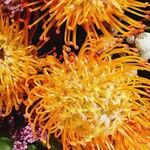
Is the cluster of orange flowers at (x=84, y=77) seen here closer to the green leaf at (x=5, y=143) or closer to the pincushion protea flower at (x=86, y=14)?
the pincushion protea flower at (x=86, y=14)

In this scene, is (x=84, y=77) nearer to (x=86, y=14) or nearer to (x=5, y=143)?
(x=86, y=14)

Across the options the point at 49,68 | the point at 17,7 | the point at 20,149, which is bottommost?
the point at 20,149

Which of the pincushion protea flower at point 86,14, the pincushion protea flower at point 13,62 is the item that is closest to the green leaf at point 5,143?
the pincushion protea flower at point 13,62

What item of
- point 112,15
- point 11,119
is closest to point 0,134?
point 11,119

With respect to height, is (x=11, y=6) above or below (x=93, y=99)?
above

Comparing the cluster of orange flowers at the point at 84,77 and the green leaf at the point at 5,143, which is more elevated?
the cluster of orange flowers at the point at 84,77

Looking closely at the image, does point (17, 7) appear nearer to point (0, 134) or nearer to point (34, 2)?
point (34, 2)

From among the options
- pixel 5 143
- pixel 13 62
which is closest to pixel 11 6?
pixel 13 62
